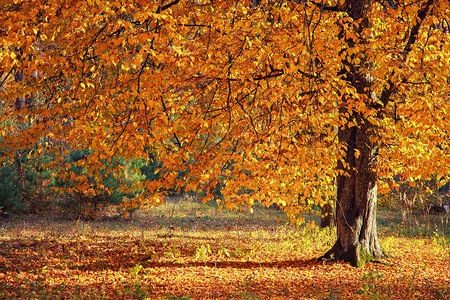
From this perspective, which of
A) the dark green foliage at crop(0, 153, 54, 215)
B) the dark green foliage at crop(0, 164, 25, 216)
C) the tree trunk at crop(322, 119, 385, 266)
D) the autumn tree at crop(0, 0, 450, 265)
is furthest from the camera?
the dark green foliage at crop(0, 153, 54, 215)

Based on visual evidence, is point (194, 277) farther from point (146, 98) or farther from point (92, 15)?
point (92, 15)

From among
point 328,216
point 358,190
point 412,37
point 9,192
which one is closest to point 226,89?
point 358,190

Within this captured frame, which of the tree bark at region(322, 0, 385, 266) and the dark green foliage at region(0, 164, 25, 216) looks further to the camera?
the dark green foliage at region(0, 164, 25, 216)

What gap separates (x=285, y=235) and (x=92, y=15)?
8.91 metres

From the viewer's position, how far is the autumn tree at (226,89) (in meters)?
4.90

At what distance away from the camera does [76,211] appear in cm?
1382

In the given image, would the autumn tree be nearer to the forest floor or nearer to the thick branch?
the thick branch

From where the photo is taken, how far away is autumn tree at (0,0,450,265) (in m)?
4.90

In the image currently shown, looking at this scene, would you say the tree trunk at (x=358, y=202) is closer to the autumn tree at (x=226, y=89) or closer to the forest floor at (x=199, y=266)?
the autumn tree at (x=226, y=89)

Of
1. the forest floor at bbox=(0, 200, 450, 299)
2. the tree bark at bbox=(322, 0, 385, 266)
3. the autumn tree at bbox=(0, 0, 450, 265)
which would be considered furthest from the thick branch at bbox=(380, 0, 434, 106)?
the forest floor at bbox=(0, 200, 450, 299)

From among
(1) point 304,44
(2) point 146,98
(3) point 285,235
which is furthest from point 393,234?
(2) point 146,98

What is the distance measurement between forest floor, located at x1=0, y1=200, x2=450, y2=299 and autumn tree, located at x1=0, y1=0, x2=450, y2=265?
1041mm

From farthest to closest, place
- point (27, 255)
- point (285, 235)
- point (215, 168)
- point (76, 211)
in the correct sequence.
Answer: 1. point (76, 211)
2. point (285, 235)
3. point (27, 255)
4. point (215, 168)

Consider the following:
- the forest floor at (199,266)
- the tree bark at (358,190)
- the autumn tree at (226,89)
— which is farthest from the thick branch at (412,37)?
the forest floor at (199,266)
